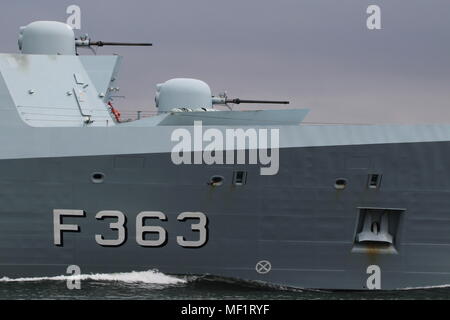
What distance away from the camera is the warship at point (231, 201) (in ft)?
64.1

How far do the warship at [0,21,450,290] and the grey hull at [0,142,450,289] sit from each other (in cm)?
2

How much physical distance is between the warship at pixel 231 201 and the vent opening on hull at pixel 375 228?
3 centimetres

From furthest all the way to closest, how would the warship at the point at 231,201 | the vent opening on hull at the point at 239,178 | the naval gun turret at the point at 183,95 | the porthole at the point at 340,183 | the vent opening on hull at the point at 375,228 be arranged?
the naval gun turret at the point at 183,95, the vent opening on hull at the point at 375,228, the porthole at the point at 340,183, the vent opening on hull at the point at 239,178, the warship at the point at 231,201

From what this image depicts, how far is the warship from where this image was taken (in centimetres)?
1955

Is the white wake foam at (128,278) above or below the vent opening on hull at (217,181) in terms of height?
below

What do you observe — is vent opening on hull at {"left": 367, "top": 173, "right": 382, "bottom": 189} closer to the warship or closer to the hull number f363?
the warship

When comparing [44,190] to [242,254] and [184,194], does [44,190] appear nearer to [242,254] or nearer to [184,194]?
[184,194]

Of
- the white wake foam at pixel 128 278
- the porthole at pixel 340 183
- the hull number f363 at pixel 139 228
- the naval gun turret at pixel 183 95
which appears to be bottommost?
the white wake foam at pixel 128 278

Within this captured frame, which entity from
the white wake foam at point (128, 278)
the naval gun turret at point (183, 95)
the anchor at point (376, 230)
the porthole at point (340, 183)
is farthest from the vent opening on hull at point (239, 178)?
the naval gun turret at point (183, 95)

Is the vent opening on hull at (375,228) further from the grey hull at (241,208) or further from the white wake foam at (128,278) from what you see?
the white wake foam at (128,278)

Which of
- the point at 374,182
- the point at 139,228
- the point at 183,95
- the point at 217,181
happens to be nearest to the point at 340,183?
the point at 374,182

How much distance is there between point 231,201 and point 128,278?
2.71 m

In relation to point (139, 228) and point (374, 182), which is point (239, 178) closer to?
point (139, 228)

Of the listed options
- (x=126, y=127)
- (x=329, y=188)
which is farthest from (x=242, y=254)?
(x=126, y=127)
